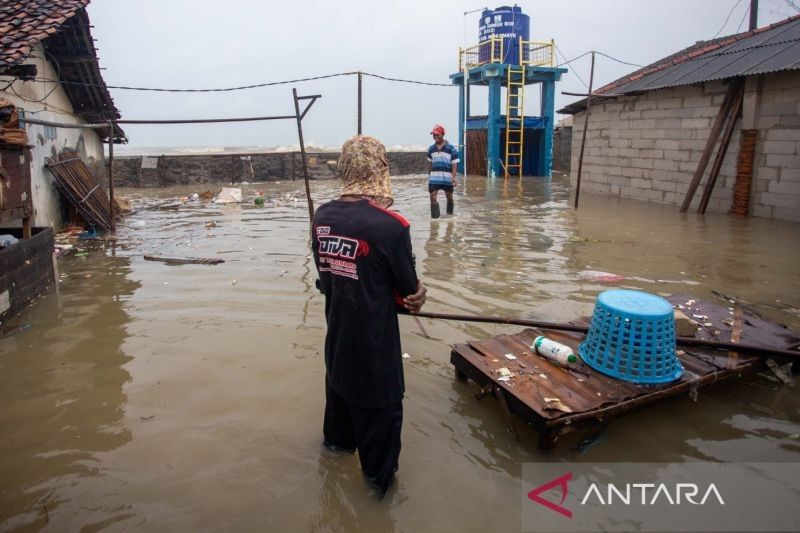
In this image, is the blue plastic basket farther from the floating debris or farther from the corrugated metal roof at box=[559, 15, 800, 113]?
the corrugated metal roof at box=[559, 15, 800, 113]

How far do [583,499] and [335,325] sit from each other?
1.58 m

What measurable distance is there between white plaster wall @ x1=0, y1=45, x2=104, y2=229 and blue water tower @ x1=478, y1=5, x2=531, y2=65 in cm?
1598

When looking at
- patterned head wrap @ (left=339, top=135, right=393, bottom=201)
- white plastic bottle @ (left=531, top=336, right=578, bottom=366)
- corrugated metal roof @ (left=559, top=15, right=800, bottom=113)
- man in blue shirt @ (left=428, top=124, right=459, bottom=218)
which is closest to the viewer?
patterned head wrap @ (left=339, top=135, right=393, bottom=201)

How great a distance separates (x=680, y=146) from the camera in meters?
12.6

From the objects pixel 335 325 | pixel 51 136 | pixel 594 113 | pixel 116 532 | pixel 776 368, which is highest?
pixel 594 113

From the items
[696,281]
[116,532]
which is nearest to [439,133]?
[696,281]

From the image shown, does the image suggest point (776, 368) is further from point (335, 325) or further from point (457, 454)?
point (335, 325)

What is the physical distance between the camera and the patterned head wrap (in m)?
→ 2.52

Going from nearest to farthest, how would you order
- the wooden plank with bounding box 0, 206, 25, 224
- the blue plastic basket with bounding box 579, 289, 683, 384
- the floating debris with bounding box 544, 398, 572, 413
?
the floating debris with bounding box 544, 398, 572, 413 < the blue plastic basket with bounding box 579, 289, 683, 384 < the wooden plank with bounding box 0, 206, 25, 224

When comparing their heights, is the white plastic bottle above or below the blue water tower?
below

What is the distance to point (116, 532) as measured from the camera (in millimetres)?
2455

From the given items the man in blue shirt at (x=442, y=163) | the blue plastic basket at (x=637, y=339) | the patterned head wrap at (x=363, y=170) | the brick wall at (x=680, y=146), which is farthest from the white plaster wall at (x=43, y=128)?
the brick wall at (x=680, y=146)

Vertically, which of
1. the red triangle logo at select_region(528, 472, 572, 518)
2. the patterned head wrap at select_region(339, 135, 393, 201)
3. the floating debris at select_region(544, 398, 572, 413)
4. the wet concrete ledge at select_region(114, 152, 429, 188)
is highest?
the wet concrete ledge at select_region(114, 152, 429, 188)

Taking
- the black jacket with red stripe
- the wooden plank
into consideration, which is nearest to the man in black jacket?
the black jacket with red stripe
